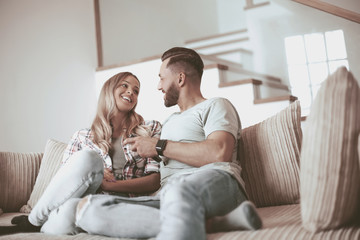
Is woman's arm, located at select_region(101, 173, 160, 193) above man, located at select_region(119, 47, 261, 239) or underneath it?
underneath

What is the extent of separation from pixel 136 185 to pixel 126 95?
513 millimetres

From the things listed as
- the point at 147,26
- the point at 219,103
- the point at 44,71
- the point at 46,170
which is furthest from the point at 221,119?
the point at 147,26

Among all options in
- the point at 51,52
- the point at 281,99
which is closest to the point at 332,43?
the point at 281,99

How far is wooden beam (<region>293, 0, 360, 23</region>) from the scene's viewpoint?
7.21ft

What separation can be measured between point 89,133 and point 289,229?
123cm

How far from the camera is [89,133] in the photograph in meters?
1.90

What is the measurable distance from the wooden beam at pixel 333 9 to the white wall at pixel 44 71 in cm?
190

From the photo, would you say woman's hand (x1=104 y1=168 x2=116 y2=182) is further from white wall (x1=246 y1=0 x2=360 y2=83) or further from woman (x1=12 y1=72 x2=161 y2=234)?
white wall (x1=246 y1=0 x2=360 y2=83)

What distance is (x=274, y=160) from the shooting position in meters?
1.46

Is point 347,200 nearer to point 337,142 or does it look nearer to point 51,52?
point 337,142

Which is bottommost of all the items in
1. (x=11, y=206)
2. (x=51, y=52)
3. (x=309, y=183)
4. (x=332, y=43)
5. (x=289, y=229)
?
(x=11, y=206)

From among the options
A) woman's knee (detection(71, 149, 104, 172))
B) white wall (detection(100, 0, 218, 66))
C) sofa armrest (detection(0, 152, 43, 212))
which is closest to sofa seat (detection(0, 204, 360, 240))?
woman's knee (detection(71, 149, 104, 172))

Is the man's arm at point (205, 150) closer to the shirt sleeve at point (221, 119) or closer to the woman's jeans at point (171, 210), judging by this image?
the shirt sleeve at point (221, 119)

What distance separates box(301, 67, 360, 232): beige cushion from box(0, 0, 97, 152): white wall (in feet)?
7.97
